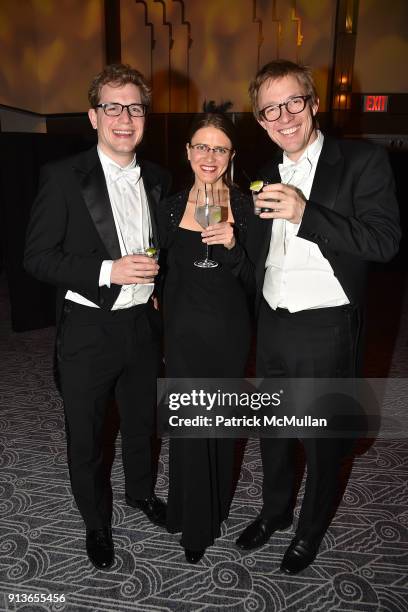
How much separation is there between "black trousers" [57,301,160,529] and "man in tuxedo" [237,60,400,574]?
541mm

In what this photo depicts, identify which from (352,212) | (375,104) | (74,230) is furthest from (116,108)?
(375,104)

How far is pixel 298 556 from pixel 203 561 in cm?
42

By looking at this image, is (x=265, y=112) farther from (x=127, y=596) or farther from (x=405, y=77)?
(x=405, y=77)

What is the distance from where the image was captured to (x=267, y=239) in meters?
2.03

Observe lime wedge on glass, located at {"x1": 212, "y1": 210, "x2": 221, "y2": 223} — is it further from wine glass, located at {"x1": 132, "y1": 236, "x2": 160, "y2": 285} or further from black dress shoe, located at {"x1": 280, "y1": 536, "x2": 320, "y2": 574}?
black dress shoe, located at {"x1": 280, "y1": 536, "x2": 320, "y2": 574}

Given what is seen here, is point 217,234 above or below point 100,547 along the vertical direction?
above

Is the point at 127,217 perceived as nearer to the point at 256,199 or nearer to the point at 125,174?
the point at 125,174

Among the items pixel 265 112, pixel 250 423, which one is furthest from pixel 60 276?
pixel 250 423

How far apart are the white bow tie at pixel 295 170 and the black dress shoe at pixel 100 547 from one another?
5.74 feet

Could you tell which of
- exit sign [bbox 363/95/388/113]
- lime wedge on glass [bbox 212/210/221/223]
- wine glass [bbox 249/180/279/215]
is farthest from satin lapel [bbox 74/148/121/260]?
exit sign [bbox 363/95/388/113]

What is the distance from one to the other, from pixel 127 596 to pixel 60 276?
134 cm

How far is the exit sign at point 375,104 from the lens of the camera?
9.46 metres

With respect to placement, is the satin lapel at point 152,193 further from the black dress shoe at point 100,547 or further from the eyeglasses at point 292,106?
the black dress shoe at point 100,547

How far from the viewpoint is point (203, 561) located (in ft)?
7.13
